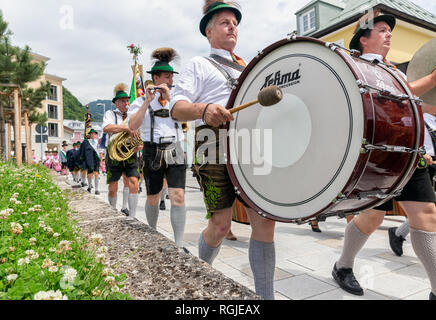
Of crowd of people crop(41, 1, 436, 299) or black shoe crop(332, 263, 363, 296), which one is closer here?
crowd of people crop(41, 1, 436, 299)

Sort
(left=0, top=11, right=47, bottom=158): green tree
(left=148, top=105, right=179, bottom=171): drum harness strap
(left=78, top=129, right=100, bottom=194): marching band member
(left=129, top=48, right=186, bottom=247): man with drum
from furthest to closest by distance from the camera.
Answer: (left=0, top=11, right=47, bottom=158): green tree → (left=78, top=129, right=100, bottom=194): marching band member → (left=148, top=105, right=179, bottom=171): drum harness strap → (left=129, top=48, right=186, bottom=247): man with drum

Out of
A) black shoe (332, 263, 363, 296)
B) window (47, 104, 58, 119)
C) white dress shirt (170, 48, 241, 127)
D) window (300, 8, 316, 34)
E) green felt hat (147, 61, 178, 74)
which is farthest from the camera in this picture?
window (47, 104, 58, 119)

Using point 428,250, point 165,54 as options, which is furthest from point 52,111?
point 428,250

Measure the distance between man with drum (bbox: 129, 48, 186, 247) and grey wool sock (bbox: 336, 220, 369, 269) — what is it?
5.10 feet

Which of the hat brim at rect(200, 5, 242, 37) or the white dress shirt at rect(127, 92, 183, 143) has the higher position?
the hat brim at rect(200, 5, 242, 37)

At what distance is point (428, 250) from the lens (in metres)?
2.05

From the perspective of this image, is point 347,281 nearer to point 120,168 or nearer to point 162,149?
point 162,149

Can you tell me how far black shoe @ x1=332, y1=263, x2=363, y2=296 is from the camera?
→ 2.33 m

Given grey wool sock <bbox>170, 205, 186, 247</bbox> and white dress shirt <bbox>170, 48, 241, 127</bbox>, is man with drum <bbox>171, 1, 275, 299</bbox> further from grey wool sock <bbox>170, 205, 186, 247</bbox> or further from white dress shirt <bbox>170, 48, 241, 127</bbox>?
grey wool sock <bbox>170, 205, 186, 247</bbox>

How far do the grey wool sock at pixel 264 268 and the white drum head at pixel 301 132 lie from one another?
1.46 ft

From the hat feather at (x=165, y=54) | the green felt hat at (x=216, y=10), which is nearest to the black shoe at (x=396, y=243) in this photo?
the green felt hat at (x=216, y=10)

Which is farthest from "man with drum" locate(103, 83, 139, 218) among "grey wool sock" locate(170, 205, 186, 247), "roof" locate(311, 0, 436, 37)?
"roof" locate(311, 0, 436, 37)

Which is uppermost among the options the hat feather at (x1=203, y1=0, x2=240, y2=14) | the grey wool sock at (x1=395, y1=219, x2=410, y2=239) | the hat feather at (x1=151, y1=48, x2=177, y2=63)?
the hat feather at (x1=151, y1=48, x2=177, y2=63)

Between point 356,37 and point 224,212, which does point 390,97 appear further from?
point 356,37
